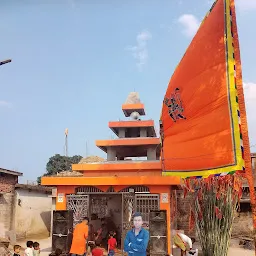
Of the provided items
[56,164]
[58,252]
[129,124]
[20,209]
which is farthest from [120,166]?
[56,164]

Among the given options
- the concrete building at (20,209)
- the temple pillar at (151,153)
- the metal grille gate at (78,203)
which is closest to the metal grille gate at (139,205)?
the metal grille gate at (78,203)

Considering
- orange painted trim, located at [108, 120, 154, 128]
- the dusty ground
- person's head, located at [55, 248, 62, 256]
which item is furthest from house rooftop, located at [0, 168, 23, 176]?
person's head, located at [55, 248, 62, 256]

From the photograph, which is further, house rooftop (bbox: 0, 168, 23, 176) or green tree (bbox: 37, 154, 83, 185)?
green tree (bbox: 37, 154, 83, 185)

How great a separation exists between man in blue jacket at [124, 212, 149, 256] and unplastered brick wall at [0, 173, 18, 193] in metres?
12.3

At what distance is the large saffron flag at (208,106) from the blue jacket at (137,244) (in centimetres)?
221

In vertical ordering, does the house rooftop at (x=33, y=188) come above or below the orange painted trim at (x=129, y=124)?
below

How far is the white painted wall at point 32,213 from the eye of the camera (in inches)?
708

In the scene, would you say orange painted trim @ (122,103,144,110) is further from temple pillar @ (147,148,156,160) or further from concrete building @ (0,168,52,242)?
concrete building @ (0,168,52,242)

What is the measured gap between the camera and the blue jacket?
246 inches

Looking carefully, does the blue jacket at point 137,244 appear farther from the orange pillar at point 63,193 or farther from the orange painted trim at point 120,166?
the orange painted trim at point 120,166

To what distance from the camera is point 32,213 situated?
19.4 meters

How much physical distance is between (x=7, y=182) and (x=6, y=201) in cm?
99

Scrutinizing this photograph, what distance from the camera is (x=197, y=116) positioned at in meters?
8.04

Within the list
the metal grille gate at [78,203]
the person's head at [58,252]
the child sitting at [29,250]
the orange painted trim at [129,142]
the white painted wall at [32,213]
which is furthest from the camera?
the orange painted trim at [129,142]
